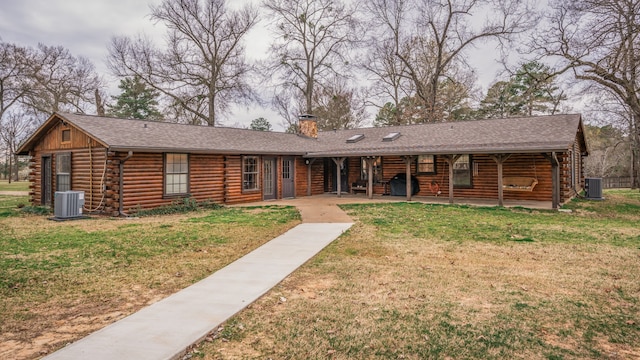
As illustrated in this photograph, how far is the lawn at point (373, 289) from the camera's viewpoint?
325cm

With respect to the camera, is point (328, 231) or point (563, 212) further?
point (563, 212)

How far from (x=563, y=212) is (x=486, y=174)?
3890 millimetres

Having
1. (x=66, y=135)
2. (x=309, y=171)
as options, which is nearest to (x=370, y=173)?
(x=309, y=171)

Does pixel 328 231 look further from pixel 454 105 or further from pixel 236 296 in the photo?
pixel 454 105

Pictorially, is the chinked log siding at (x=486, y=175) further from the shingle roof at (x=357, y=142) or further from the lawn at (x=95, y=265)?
the lawn at (x=95, y=265)

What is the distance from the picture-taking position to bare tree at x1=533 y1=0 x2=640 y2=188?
11.4m

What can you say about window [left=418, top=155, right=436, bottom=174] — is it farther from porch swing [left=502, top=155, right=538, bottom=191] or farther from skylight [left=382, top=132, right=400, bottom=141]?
porch swing [left=502, top=155, right=538, bottom=191]

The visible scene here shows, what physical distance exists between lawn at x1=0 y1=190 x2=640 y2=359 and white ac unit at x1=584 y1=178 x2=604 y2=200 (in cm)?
760

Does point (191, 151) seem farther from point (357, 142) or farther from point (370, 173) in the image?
point (357, 142)

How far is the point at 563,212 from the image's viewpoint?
445 inches

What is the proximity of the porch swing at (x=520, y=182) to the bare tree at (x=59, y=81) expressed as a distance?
104 feet

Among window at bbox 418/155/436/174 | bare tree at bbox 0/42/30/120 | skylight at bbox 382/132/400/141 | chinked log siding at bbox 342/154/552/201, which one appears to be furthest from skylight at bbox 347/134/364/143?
bare tree at bbox 0/42/30/120

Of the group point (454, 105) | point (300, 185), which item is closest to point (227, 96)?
point (300, 185)

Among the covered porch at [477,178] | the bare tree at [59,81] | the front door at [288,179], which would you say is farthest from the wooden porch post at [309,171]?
the bare tree at [59,81]
